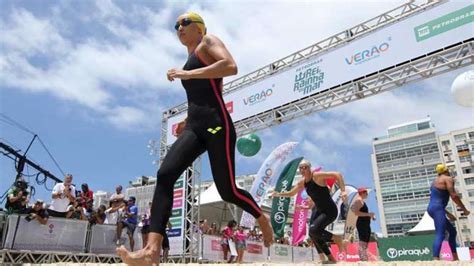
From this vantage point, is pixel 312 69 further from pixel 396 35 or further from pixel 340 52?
pixel 396 35

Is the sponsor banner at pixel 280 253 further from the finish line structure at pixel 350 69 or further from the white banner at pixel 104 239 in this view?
the white banner at pixel 104 239

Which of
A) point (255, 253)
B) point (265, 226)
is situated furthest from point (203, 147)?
point (255, 253)

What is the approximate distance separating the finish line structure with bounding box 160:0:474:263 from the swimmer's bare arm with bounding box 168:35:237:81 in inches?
357

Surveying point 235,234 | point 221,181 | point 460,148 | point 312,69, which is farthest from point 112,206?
point 460,148

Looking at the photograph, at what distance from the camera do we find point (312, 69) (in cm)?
1291

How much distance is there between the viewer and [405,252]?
47.6 feet

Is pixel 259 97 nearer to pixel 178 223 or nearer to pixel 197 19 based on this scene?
pixel 178 223

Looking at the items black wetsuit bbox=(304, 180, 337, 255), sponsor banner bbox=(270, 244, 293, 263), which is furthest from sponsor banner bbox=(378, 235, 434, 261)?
black wetsuit bbox=(304, 180, 337, 255)

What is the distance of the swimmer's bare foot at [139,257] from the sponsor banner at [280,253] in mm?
14238

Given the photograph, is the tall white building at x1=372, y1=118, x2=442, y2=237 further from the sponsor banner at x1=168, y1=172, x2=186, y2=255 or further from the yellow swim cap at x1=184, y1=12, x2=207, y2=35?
the yellow swim cap at x1=184, y1=12, x2=207, y2=35

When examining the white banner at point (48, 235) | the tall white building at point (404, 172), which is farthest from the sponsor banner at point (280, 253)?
the tall white building at point (404, 172)

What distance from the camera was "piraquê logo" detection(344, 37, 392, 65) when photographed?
1136cm

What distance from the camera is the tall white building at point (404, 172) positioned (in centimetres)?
7825

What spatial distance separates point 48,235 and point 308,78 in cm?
843
